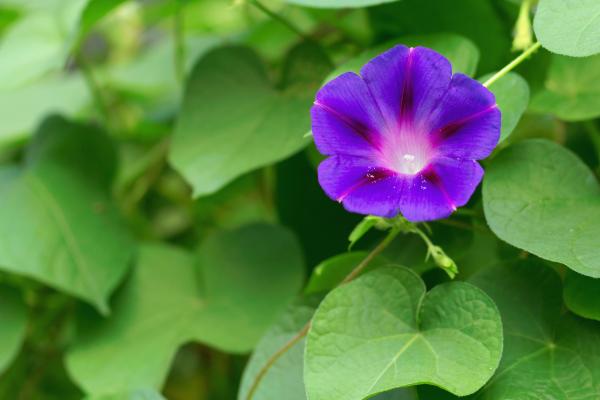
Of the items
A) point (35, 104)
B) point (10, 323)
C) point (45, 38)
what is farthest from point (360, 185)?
point (35, 104)

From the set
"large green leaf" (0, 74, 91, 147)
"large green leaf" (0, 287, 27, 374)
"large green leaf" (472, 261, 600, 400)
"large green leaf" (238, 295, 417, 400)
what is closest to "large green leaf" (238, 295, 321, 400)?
"large green leaf" (238, 295, 417, 400)

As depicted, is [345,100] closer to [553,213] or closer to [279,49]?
[553,213]

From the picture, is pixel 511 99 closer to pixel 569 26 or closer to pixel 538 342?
pixel 569 26

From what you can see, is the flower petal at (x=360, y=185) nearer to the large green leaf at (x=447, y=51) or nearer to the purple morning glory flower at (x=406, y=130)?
the purple morning glory flower at (x=406, y=130)

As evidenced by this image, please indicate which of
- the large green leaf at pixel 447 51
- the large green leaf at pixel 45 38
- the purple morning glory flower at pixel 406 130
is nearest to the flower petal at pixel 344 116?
the purple morning glory flower at pixel 406 130

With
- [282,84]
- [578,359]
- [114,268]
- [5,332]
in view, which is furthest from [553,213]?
[5,332]

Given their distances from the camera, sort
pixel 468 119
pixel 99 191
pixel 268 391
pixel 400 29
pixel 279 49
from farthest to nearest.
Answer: pixel 279 49
pixel 99 191
pixel 400 29
pixel 268 391
pixel 468 119
